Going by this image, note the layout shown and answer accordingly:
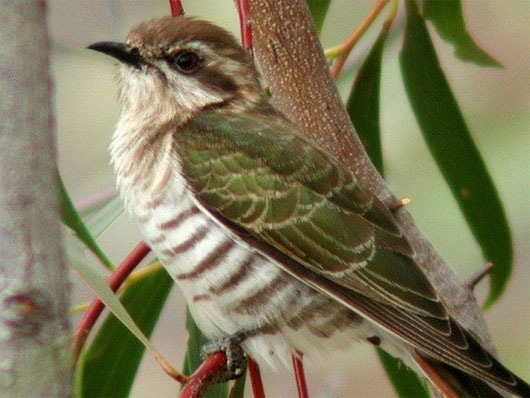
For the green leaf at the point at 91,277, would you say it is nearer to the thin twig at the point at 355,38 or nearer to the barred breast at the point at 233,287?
the barred breast at the point at 233,287

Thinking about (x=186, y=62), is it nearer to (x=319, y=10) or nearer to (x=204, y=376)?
(x=319, y=10)

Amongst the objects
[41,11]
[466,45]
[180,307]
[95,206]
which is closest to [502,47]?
[180,307]

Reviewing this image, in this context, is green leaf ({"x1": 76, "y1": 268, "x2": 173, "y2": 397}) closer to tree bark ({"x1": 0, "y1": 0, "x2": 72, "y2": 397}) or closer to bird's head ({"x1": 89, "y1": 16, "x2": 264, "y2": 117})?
bird's head ({"x1": 89, "y1": 16, "x2": 264, "y2": 117})

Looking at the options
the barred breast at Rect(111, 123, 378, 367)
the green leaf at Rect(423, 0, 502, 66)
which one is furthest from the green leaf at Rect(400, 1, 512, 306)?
the barred breast at Rect(111, 123, 378, 367)

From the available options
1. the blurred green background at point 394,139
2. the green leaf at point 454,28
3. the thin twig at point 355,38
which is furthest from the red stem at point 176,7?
the blurred green background at point 394,139

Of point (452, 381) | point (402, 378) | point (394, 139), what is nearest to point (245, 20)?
point (452, 381)
